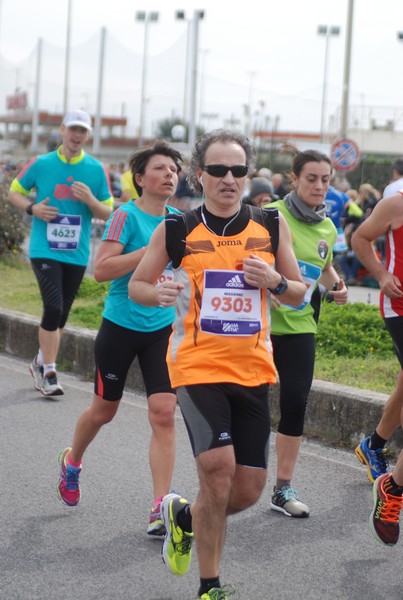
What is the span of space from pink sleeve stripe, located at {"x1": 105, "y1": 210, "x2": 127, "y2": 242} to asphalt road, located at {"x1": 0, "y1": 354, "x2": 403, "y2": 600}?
1.38 m

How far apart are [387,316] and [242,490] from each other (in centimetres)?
167

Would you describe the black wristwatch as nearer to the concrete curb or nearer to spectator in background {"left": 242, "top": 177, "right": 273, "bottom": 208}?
the concrete curb

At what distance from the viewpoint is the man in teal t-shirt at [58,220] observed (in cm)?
822

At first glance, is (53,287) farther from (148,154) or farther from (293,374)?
(293,374)

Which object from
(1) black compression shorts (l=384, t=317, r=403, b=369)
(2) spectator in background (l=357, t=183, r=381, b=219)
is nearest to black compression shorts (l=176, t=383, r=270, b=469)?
(1) black compression shorts (l=384, t=317, r=403, b=369)

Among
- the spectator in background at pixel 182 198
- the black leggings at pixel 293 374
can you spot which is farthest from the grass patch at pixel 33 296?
the black leggings at pixel 293 374

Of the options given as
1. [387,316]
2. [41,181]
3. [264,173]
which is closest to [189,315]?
[387,316]

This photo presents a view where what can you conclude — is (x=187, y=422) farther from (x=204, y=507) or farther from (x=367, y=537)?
(x=367, y=537)

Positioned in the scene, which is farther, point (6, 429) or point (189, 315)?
point (6, 429)

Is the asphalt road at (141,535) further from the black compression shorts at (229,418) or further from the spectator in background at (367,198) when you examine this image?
the spectator in background at (367,198)

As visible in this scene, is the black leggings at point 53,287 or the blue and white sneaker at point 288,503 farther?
the black leggings at point 53,287

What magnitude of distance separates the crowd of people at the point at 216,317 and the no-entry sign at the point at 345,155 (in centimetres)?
1329

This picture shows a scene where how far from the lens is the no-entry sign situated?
69.6 ft

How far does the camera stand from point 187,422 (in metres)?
4.06
